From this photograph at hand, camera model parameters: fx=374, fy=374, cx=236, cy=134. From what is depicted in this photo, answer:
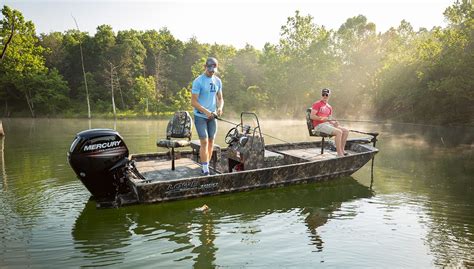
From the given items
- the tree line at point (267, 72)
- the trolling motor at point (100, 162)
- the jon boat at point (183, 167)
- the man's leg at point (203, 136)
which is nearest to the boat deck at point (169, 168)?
the jon boat at point (183, 167)

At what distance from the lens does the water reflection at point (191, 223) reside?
17.8 feet

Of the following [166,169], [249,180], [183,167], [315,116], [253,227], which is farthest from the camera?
[315,116]

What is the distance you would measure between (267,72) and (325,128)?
41.4 m

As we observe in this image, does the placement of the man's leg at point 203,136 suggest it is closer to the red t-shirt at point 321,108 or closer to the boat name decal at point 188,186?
the boat name decal at point 188,186

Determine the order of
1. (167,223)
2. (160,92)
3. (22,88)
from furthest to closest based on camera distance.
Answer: (160,92), (22,88), (167,223)

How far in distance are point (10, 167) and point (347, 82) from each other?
43124mm

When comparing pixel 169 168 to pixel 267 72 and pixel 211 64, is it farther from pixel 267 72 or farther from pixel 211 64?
pixel 267 72

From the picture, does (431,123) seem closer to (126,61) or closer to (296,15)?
(296,15)

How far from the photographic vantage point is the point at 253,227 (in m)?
6.58

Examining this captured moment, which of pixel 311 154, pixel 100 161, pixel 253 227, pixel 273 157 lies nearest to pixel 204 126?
pixel 100 161

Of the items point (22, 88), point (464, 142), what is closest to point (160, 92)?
point (22, 88)

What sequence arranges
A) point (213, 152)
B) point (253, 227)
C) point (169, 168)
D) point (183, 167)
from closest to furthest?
point (253, 227)
point (169, 168)
point (183, 167)
point (213, 152)

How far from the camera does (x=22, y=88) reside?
45.9 meters

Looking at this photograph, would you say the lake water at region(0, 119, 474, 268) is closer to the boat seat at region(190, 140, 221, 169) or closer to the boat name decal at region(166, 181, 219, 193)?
the boat name decal at region(166, 181, 219, 193)
